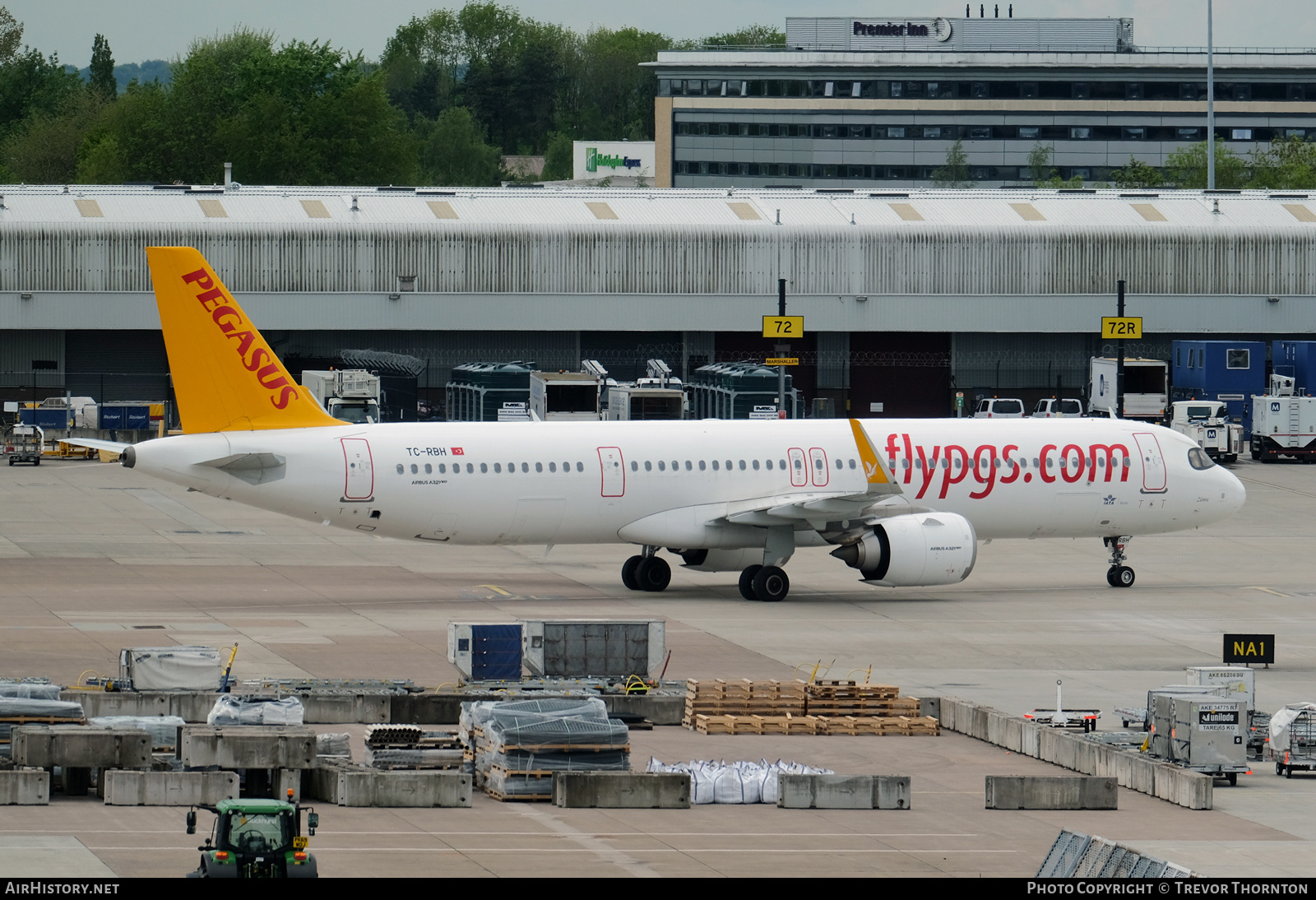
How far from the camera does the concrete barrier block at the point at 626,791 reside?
2825 cm

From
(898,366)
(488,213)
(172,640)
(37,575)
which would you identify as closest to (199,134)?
(488,213)

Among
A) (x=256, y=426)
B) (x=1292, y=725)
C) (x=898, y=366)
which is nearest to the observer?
(x=1292, y=725)

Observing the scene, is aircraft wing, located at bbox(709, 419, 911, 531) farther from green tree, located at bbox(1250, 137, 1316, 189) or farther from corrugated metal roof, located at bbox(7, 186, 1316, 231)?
green tree, located at bbox(1250, 137, 1316, 189)

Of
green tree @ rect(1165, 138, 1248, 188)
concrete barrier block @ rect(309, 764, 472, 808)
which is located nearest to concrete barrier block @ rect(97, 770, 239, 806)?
concrete barrier block @ rect(309, 764, 472, 808)

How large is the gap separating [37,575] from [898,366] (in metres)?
55.0

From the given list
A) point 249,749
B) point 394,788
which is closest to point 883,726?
point 394,788

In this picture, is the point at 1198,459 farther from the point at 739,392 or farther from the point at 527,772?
the point at 739,392

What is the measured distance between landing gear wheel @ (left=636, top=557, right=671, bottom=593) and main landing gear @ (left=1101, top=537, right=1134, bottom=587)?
11.3 m

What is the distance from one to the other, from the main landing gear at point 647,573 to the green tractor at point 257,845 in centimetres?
2942

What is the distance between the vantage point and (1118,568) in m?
52.9

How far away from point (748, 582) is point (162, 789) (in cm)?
2323

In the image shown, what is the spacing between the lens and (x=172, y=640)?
41406 millimetres

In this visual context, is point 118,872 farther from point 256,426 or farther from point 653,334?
point 653,334

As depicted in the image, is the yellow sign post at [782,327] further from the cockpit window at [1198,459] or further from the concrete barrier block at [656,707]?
the concrete barrier block at [656,707]
